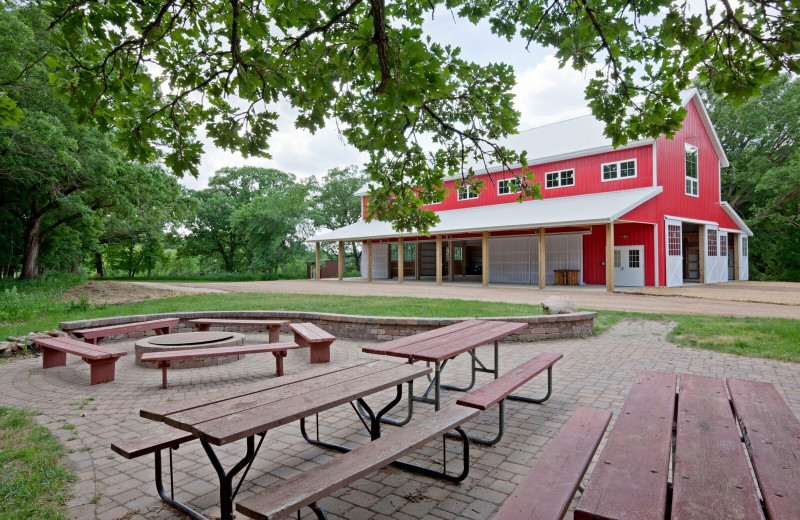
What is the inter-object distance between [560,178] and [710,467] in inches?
808

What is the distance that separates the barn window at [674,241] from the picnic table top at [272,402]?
18.9 metres

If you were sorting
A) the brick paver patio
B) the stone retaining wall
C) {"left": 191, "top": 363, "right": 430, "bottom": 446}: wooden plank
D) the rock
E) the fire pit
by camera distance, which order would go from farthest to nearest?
the rock
the stone retaining wall
the fire pit
the brick paver patio
{"left": 191, "top": 363, "right": 430, "bottom": 446}: wooden plank

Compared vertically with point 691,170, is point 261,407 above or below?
below

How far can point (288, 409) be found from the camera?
247 centimetres

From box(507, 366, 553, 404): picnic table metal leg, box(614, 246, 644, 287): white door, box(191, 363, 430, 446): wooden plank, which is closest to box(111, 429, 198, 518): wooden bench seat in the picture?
box(191, 363, 430, 446): wooden plank

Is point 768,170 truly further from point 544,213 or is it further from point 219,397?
point 219,397

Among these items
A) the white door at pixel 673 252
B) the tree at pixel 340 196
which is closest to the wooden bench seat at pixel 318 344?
the white door at pixel 673 252

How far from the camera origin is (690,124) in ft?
67.0

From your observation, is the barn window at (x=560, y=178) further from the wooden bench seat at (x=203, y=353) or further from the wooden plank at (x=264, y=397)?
the wooden plank at (x=264, y=397)

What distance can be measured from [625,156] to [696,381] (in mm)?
18182

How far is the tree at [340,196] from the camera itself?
40812 millimetres

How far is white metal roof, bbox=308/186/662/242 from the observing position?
1650cm

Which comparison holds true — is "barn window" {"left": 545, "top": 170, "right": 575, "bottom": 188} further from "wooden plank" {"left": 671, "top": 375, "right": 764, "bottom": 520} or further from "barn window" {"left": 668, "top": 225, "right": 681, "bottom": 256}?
"wooden plank" {"left": 671, "top": 375, "right": 764, "bottom": 520}

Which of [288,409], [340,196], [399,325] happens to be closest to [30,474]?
[288,409]
